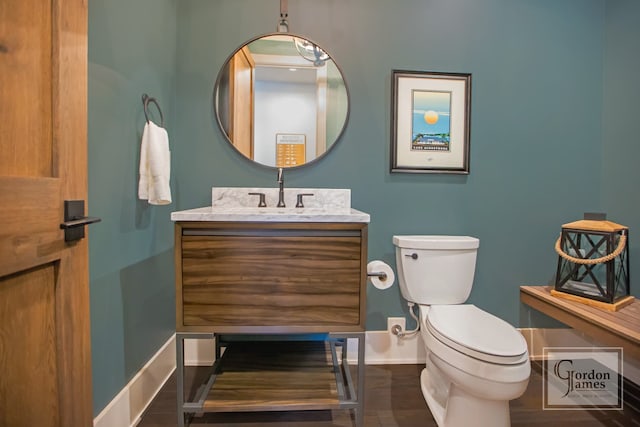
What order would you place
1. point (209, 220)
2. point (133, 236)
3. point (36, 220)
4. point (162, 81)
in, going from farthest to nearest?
point (162, 81) → point (133, 236) → point (209, 220) → point (36, 220)

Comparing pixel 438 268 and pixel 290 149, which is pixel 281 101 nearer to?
pixel 290 149

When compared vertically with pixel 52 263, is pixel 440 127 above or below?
above

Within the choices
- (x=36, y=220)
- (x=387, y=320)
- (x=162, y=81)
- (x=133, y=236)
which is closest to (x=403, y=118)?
(x=387, y=320)

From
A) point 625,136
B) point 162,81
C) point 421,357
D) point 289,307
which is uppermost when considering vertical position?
point 162,81

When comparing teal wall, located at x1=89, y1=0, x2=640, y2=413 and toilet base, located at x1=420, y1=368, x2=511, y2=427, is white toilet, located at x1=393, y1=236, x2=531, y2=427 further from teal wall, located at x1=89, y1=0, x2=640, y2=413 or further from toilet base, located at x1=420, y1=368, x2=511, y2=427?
teal wall, located at x1=89, y1=0, x2=640, y2=413

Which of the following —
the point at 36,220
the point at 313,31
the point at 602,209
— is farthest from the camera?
the point at 602,209

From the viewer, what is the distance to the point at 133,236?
1370 millimetres

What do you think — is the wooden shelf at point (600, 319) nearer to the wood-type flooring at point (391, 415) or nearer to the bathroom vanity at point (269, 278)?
the wood-type flooring at point (391, 415)

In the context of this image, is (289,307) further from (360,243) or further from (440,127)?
(440,127)

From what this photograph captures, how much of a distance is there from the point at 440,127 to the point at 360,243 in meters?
1.03

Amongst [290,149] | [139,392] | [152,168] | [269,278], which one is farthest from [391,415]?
[152,168]

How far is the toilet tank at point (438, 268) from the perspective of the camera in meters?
1.61

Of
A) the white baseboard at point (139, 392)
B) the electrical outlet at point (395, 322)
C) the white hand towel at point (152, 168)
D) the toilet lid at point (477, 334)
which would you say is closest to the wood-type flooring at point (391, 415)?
the white baseboard at point (139, 392)

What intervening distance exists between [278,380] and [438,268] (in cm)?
95
